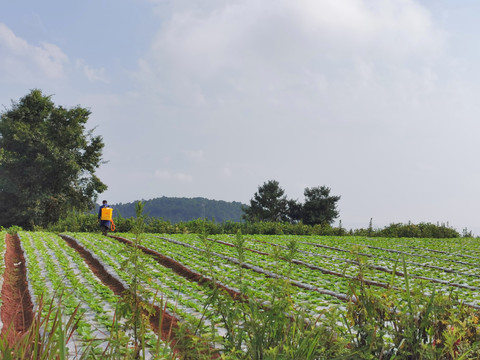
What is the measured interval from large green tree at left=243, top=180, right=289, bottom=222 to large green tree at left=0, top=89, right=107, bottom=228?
17136 mm

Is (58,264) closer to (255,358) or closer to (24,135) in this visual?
(255,358)

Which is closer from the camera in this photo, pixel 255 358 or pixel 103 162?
pixel 255 358

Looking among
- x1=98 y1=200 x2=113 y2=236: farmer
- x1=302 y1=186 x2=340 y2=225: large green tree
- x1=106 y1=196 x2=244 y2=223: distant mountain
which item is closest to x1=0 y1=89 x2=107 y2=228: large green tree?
x1=98 y1=200 x2=113 y2=236: farmer

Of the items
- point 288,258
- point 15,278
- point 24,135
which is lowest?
point 15,278

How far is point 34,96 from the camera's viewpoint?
3253cm

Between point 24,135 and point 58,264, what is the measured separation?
2332cm

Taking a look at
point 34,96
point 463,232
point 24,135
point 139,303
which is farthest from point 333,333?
point 34,96

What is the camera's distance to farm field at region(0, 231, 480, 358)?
18.9ft

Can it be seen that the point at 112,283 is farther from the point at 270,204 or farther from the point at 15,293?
the point at 270,204

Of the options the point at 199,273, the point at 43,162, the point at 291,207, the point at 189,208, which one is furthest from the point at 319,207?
the point at 189,208

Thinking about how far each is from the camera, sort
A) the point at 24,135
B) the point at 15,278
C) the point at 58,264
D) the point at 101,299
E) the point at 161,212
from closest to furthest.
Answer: the point at 101,299 < the point at 15,278 < the point at 58,264 < the point at 24,135 < the point at 161,212

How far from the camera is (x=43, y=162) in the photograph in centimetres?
2961

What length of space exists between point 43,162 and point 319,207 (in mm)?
27111

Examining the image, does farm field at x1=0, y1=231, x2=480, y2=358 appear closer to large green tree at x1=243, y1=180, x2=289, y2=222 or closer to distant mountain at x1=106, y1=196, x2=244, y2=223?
large green tree at x1=243, y1=180, x2=289, y2=222
